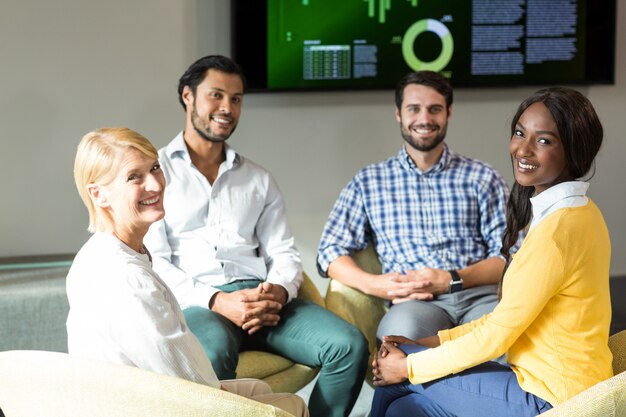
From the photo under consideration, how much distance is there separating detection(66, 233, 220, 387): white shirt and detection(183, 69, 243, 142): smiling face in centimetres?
129

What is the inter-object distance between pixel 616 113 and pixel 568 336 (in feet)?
8.98

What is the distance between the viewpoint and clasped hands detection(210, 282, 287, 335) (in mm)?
2979

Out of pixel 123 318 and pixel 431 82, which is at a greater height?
pixel 431 82

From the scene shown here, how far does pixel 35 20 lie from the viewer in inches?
154

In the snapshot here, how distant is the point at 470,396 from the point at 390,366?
0.26 m

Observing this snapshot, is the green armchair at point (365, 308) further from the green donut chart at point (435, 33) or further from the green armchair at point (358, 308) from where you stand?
the green donut chart at point (435, 33)

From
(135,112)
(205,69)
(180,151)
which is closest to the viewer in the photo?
(180,151)

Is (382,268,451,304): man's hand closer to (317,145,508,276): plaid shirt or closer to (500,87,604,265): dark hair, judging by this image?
(317,145,508,276): plaid shirt

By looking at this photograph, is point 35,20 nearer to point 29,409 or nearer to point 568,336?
point 29,409

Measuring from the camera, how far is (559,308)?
84.1 inches

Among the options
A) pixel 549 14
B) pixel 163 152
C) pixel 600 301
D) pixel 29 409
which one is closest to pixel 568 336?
pixel 600 301

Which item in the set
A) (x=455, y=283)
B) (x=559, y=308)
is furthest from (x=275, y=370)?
(x=559, y=308)

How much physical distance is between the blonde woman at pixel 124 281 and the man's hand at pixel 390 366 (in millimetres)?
277

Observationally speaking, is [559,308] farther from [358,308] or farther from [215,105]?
[215,105]
